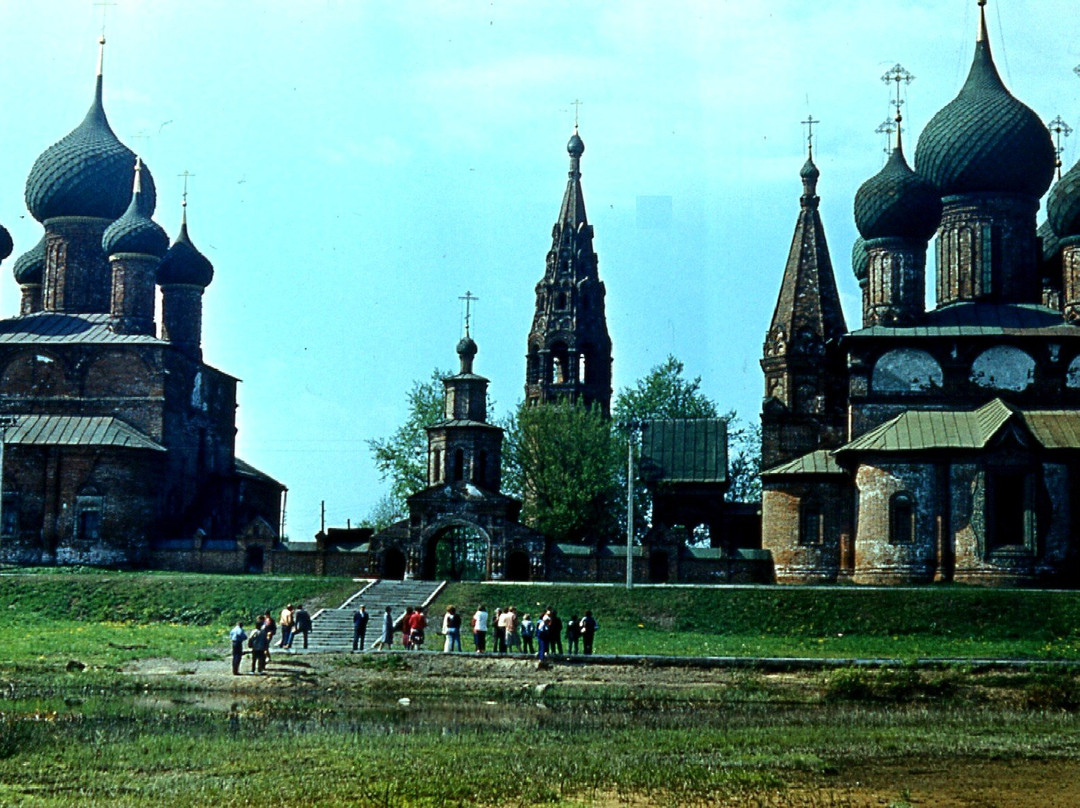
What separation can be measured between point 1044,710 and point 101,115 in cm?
3348

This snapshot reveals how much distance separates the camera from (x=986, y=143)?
44.7 metres

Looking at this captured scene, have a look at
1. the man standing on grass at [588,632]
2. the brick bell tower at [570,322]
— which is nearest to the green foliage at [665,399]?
the brick bell tower at [570,322]

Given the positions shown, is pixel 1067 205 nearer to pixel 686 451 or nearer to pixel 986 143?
pixel 986 143

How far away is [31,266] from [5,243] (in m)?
3.50

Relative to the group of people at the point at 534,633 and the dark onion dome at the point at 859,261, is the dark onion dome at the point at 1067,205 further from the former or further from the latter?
the group of people at the point at 534,633

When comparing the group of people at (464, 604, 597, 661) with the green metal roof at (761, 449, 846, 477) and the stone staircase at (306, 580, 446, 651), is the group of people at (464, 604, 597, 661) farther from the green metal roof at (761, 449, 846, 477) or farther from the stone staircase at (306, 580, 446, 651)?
the green metal roof at (761, 449, 846, 477)

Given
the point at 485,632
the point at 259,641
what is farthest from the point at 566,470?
the point at 259,641

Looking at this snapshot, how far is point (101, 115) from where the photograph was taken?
49.3 meters

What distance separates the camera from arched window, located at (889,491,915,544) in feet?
134

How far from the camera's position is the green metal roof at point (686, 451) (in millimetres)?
55225

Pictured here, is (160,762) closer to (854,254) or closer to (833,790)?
(833,790)

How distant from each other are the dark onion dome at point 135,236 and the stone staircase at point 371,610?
1172 centimetres

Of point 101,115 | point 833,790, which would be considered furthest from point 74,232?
point 833,790

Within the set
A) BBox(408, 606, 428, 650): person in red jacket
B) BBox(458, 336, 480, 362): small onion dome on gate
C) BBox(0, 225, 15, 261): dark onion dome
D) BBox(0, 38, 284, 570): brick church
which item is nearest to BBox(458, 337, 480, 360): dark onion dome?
BBox(458, 336, 480, 362): small onion dome on gate
